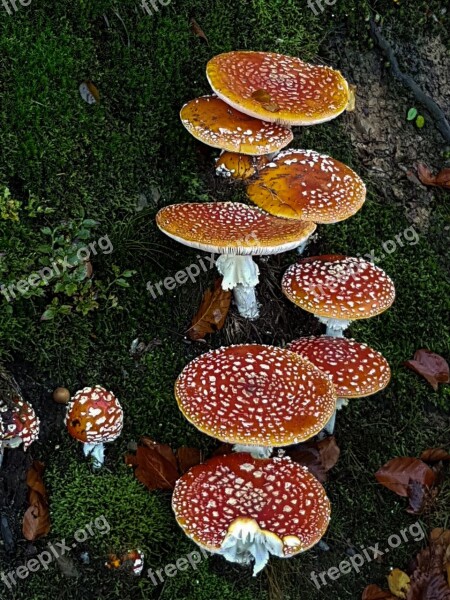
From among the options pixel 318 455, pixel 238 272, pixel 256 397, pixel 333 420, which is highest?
pixel 238 272

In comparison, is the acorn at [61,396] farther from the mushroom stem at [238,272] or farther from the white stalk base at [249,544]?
the white stalk base at [249,544]

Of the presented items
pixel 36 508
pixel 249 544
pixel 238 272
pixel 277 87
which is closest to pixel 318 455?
pixel 249 544

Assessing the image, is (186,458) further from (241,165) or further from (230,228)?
(241,165)

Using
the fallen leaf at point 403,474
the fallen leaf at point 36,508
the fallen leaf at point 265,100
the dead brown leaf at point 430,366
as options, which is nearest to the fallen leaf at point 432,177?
the dead brown leaf at point 430,366

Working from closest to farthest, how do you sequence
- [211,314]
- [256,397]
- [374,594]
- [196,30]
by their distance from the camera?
[256,397], [374,594], [211,314], [196,30]

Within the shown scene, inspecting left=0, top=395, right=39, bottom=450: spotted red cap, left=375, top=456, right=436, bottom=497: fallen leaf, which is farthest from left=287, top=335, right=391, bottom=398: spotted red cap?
left=0, top=395, right=39, bottom=450: spotted red cap

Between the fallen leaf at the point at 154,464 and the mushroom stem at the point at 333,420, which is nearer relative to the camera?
the fallen leaf at the point at 154,464
